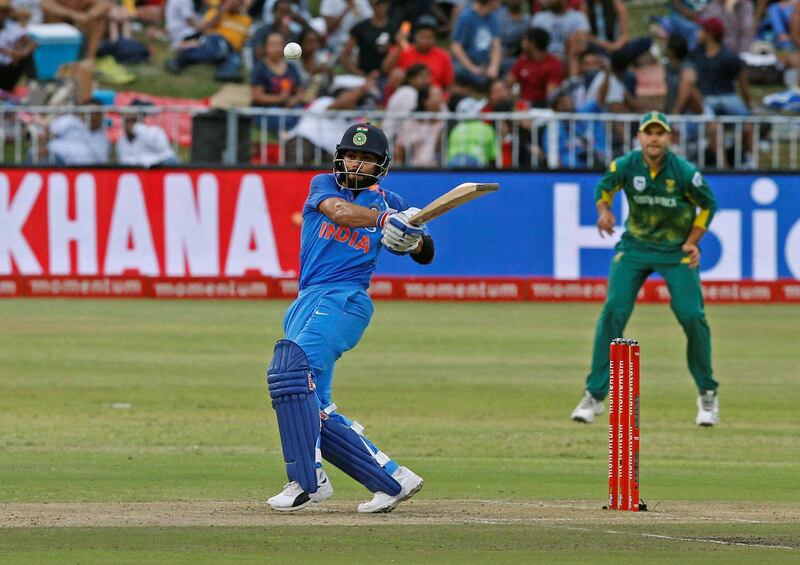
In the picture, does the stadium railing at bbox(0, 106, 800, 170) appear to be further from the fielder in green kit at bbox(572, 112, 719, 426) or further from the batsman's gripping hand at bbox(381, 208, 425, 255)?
the batsman's gripping hand at bbox(381, 208, 425, 255)

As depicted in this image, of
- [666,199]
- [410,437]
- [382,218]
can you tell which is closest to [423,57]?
[666,199]

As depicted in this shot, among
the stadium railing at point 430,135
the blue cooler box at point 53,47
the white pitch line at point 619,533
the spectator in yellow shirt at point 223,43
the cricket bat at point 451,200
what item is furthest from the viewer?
the spectator in yellow shirt at point 223,43

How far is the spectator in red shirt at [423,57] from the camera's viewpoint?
22141 millimetres

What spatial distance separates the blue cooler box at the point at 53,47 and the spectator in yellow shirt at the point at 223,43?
1.92 meters

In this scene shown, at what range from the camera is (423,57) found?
22375 mm

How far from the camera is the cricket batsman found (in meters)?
7.76

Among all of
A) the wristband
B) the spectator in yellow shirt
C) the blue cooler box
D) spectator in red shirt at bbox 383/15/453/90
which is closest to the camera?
the wristband

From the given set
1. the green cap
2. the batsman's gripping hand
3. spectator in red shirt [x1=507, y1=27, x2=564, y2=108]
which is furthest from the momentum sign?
the batsman's gripping hand

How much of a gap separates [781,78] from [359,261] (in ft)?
60.8

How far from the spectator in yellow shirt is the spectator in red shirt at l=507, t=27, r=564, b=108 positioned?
4.91m

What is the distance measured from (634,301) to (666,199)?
77 centimetres

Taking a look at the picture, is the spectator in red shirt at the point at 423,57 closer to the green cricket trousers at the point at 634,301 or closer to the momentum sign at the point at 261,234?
the momentum sign at the point at 261,234

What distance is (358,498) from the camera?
8922 mm

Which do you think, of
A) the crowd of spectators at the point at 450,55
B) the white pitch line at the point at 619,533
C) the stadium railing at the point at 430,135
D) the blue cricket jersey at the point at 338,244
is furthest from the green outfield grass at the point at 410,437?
the crowd of spectators at the point at 450,55
